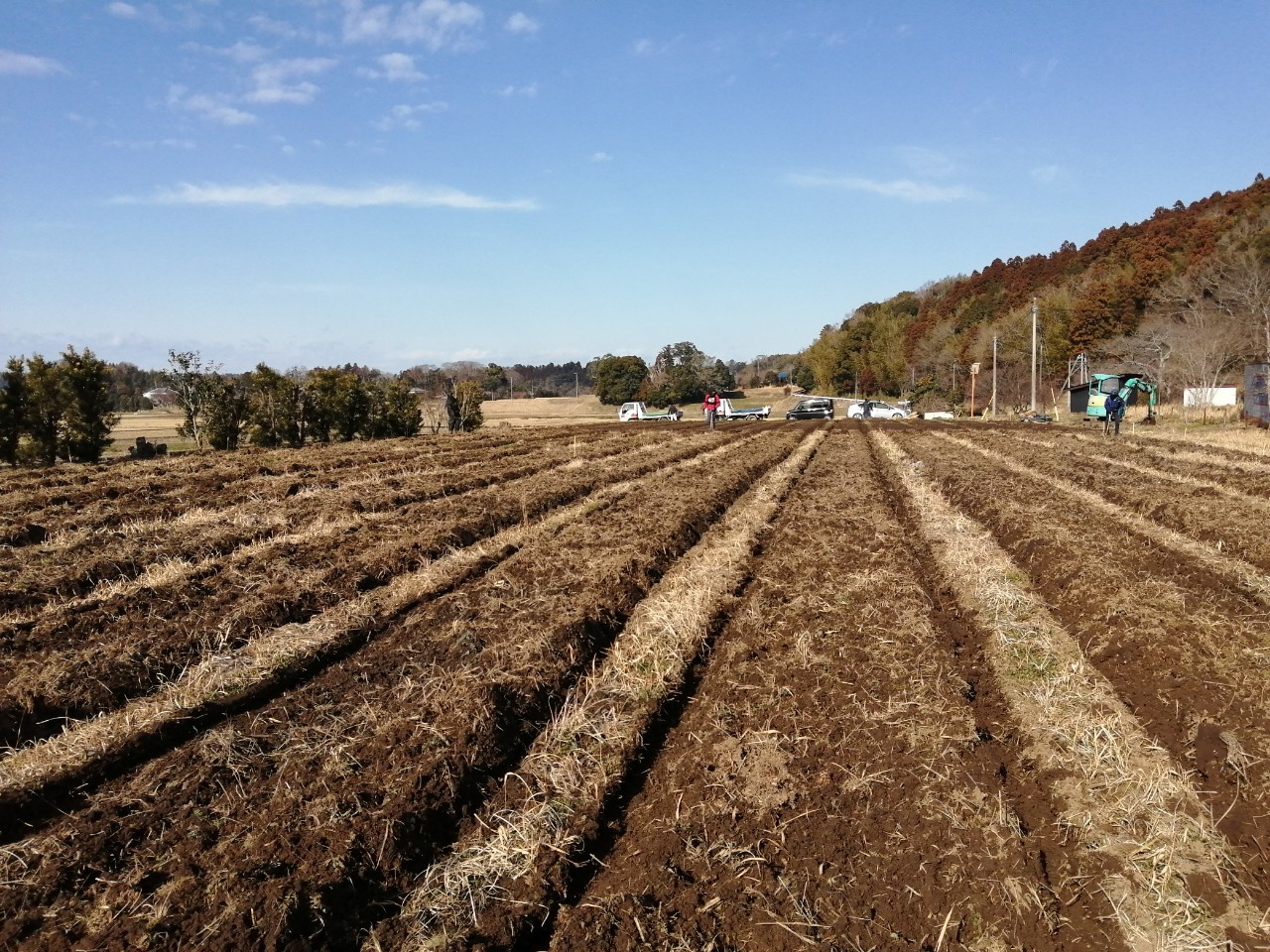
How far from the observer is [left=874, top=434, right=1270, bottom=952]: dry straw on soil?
9.78 ft

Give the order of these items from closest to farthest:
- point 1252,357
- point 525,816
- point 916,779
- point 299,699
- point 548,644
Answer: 1. point 525,816
2. point 916,779
3. point 299,699
4. point 548,644
5. point 1252,357

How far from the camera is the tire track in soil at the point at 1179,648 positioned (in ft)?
12.5

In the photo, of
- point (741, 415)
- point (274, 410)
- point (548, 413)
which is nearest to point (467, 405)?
point (274, 410)

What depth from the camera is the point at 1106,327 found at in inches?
2309

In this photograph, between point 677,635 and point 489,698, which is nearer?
point 489,698

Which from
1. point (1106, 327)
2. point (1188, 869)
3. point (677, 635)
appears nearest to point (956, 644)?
point (677, 635)

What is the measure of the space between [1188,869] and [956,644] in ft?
8.91

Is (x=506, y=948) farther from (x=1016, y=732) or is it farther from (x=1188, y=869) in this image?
(x=1016, y=732)

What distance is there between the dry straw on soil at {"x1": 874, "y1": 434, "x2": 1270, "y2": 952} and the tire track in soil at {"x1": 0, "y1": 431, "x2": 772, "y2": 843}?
4.97 metres

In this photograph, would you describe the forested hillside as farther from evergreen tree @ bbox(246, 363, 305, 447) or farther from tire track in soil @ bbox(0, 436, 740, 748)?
evergreen tree @ bbox(246, 363, 305, 447)

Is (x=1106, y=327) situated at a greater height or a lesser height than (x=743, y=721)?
greater

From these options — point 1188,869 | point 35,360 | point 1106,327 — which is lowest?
point 1188,869

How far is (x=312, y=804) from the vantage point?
366 centimetres

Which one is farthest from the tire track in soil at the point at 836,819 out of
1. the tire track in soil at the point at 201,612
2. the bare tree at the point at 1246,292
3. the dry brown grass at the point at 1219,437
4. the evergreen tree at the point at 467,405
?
the bare tree at the point at 1246,292
